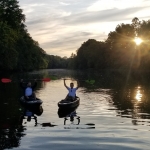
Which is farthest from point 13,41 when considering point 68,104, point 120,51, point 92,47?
point 92,47

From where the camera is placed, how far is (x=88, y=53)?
131m

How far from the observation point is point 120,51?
100250 millimetres

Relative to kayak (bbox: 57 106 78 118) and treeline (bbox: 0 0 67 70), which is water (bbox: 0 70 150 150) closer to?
kayak (bbox: 57 106 78 118)

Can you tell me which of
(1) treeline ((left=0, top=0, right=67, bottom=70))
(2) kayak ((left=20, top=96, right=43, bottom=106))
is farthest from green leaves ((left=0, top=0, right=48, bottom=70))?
(2) kayak ((left=20, top=96, right=43, bottom=106))

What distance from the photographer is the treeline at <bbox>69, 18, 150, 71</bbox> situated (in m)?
84.4

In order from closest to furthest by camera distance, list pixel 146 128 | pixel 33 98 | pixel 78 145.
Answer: pixel 78 145
pixel 146 128
pixel 33 98

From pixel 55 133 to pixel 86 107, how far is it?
9.30 m

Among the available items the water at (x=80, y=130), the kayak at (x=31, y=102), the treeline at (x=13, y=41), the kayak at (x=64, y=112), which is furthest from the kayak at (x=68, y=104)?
the treeline at (x=13, y=41)

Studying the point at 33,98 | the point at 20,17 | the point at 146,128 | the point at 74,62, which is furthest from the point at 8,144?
the point at 74,62

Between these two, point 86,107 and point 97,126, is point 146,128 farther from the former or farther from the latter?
point 86,107

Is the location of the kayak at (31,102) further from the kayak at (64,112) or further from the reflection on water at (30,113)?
the kayak at (64,112)

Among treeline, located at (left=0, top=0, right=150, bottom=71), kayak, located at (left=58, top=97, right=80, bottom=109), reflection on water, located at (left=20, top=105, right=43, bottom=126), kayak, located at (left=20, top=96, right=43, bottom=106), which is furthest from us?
treeline, located at (left=0, top=0, right=150, bottom=71)

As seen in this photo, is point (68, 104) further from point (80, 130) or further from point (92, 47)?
point (92, 47)

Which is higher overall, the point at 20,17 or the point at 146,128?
the point at 20,17
